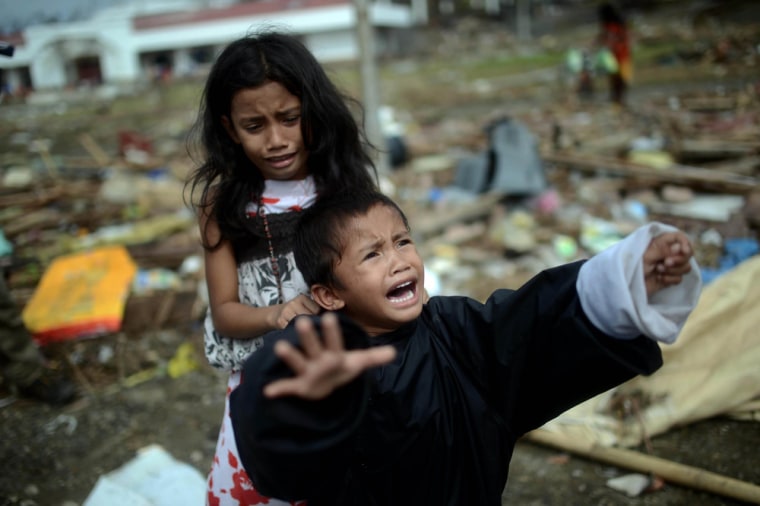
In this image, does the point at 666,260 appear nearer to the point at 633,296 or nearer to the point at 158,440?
the point at 633,296

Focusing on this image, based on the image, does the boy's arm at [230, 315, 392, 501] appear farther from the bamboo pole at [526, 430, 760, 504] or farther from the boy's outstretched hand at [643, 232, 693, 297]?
the bamboo pole at [526, 430, 760, 504]

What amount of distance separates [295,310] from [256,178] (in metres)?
0.56

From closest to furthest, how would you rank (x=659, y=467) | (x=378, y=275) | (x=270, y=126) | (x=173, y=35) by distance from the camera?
(x=378, y=275)
(x=270, y=126)
(x=659, y=467)
(x=173, y=35)

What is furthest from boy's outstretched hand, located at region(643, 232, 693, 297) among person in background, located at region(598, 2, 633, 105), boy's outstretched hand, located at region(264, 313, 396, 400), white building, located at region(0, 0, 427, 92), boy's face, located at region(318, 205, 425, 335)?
white building, located at region(0, 0, 427, 92)

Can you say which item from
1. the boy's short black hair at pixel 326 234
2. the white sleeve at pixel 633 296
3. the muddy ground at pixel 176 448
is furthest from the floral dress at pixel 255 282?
the muddy ground at pixel 176 448

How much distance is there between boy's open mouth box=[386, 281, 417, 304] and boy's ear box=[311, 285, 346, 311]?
15cm

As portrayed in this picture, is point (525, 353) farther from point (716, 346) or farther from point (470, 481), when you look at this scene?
point (716, 346)

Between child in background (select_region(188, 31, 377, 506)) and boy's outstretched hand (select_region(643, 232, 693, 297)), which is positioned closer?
boy's outstretched hand (select_region(643, 232, 693, 297))

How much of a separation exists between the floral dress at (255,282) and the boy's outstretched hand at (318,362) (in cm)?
69

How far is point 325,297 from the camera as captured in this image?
147 cm

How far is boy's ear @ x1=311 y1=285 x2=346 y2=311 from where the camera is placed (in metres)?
1.46

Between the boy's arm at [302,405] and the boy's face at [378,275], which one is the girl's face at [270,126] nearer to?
the boy's face at [378,275]

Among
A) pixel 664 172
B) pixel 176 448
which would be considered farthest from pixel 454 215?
pixel 176 448

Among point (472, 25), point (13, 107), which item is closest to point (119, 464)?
point (13, 107)
